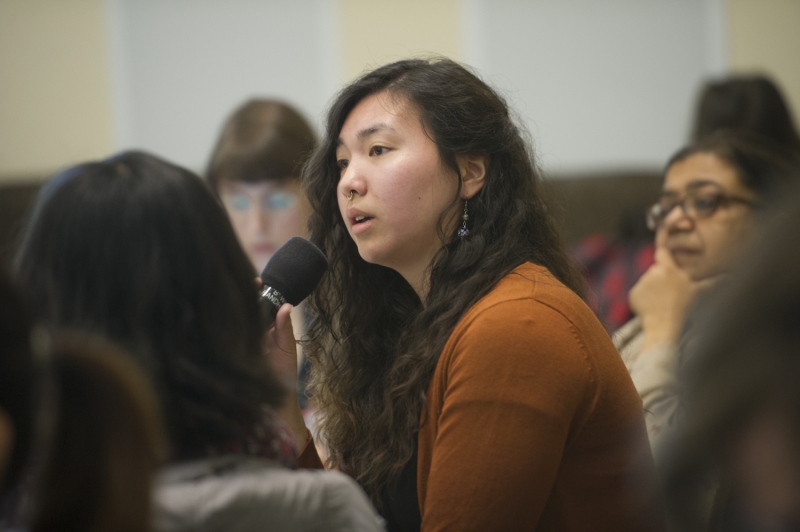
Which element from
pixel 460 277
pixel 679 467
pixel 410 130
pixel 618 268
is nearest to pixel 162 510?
pixel 679 467

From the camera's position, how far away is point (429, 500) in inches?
43.6

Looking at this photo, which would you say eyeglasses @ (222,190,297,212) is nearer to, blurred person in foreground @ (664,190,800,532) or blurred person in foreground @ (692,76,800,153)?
blurred person in foreground @ (692,76,800,153)

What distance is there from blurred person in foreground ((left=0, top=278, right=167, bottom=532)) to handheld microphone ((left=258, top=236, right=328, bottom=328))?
60 cm

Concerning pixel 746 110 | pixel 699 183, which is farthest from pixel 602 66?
pixel 699 183

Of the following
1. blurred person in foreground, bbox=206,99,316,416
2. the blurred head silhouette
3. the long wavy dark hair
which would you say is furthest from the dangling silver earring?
blurred person in foreground, bbox=206,99,316,416

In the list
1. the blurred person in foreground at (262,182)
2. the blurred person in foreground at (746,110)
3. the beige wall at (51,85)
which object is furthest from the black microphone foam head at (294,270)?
the beige wall at (51,85)

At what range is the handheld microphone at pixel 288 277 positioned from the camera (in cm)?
127

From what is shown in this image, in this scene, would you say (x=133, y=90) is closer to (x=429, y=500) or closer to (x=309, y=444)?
(x=309, y=444)

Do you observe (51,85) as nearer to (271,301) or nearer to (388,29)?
(388,29)

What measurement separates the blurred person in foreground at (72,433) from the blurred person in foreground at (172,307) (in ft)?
0.54

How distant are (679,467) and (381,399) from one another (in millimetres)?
883

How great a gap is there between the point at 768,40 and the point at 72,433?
379 centimetres

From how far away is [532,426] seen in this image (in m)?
1.06

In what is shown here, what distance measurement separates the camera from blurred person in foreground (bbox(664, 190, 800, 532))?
0.48 m
